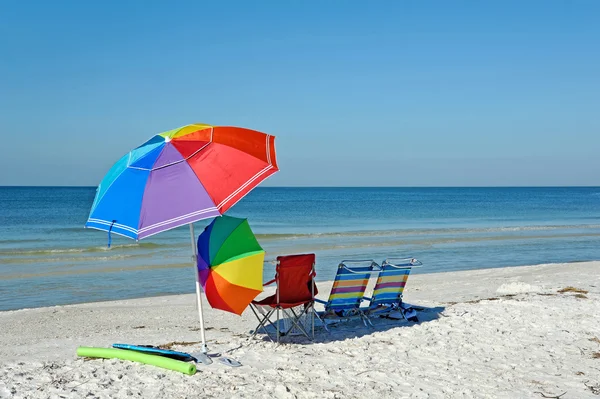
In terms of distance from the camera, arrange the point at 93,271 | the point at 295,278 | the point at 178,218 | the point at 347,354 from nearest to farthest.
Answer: the point at 178,218, the point at 347,354, the point at 295,278, the point at 93,271

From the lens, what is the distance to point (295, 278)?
676cm

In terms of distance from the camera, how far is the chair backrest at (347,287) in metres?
7.20

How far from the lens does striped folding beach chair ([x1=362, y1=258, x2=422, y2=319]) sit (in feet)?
25.2

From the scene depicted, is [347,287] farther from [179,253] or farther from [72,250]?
[72,250]

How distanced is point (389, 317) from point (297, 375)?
109 inches

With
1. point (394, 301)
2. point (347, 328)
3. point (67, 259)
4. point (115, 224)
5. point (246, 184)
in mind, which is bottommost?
point (67, 259)

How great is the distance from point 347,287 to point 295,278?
85cm

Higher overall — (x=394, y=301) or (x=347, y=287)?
(x=347, y=287)

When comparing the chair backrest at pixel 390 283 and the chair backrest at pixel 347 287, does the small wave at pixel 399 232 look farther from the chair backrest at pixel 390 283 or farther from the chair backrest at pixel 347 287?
the chair backrest at pixel 347 287

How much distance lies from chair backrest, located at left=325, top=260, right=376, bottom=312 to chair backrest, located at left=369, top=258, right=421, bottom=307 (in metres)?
0.35

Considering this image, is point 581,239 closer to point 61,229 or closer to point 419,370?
point 419,370

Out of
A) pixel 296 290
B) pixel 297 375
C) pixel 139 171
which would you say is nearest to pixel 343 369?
pixel 297 375

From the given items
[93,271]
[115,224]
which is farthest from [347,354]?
[93,271]

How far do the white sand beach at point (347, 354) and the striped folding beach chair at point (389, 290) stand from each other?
205mm
